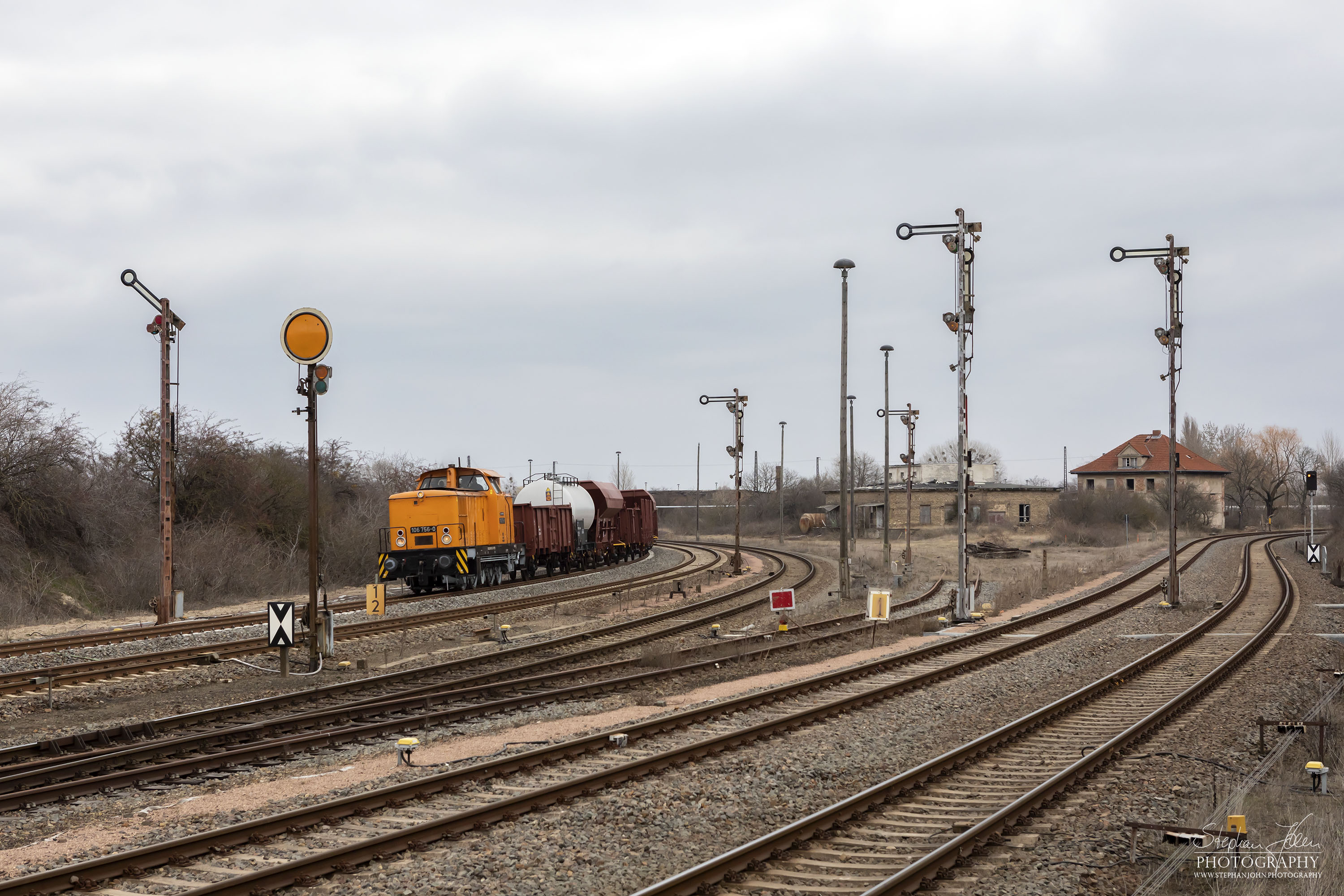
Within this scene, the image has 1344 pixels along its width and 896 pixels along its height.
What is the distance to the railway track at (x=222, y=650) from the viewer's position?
15.5m

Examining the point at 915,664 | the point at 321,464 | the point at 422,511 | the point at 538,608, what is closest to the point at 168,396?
the point at 422,511

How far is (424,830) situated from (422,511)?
22721mm

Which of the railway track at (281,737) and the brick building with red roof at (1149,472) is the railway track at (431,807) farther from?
the brick building with red roof at (1149,472)

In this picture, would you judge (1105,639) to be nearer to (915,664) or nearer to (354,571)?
(915,664)

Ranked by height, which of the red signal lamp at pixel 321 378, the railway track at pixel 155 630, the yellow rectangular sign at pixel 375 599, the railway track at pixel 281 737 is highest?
the red signal lamp at pixel 321 378

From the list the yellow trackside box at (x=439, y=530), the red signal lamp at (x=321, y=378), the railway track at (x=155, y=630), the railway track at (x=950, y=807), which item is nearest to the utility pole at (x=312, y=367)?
the red signal lamp at (x=321, y=378)

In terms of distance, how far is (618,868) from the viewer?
7586 mm

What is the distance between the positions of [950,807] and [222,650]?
1380cm

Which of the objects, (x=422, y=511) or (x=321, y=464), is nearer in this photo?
(x=422, y=511)

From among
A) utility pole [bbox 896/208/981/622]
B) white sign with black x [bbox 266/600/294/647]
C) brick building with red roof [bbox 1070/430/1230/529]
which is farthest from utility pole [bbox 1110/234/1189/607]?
brick building with red roof [bbox 1070/430/1230/529]

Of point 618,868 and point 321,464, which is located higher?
point 321,464

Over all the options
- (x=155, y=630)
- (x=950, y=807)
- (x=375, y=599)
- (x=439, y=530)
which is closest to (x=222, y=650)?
(x=375, y=599)

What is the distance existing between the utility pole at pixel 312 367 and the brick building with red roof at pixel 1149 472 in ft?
298

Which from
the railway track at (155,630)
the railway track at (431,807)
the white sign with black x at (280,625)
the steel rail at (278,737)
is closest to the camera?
the railway track at (431,807)
